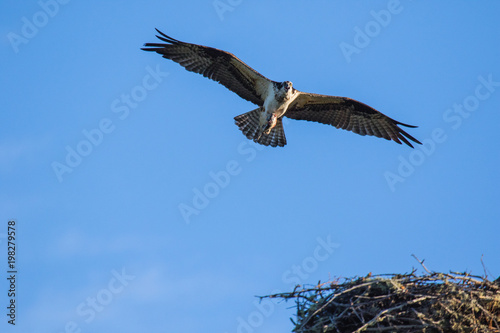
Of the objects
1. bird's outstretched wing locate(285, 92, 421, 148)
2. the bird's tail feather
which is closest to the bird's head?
bird's outstretched wing locate(285, 92, 421, 148)

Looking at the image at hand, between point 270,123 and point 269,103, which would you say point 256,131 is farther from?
point 269,103

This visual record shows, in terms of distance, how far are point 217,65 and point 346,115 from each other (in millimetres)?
2752

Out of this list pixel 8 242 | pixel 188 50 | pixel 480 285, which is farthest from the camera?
pixel 188 50

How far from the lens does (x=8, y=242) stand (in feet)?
37.9

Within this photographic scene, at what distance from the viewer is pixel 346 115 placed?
1302cm

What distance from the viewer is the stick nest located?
23.5 ft

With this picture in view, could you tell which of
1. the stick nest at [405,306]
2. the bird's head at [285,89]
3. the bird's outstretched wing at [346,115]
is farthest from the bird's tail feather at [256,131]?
the stick nest at [405,306]

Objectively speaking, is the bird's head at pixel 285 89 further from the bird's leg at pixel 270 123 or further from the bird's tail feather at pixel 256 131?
the bird's tail feather at pixel 256 131

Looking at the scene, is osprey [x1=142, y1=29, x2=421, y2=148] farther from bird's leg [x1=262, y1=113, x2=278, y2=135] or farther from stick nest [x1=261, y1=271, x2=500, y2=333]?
stick nest [x1=261, y1=271, x2=500, y2=333]

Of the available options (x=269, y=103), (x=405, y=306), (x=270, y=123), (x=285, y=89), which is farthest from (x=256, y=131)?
(x=405, y=306)

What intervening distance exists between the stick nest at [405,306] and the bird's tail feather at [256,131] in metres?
5.69

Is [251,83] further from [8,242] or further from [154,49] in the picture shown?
[8,242]

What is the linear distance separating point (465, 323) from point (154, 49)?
7661 millimetres

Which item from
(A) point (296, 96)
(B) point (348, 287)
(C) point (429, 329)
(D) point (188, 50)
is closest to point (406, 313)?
(C) point (429, 329)
